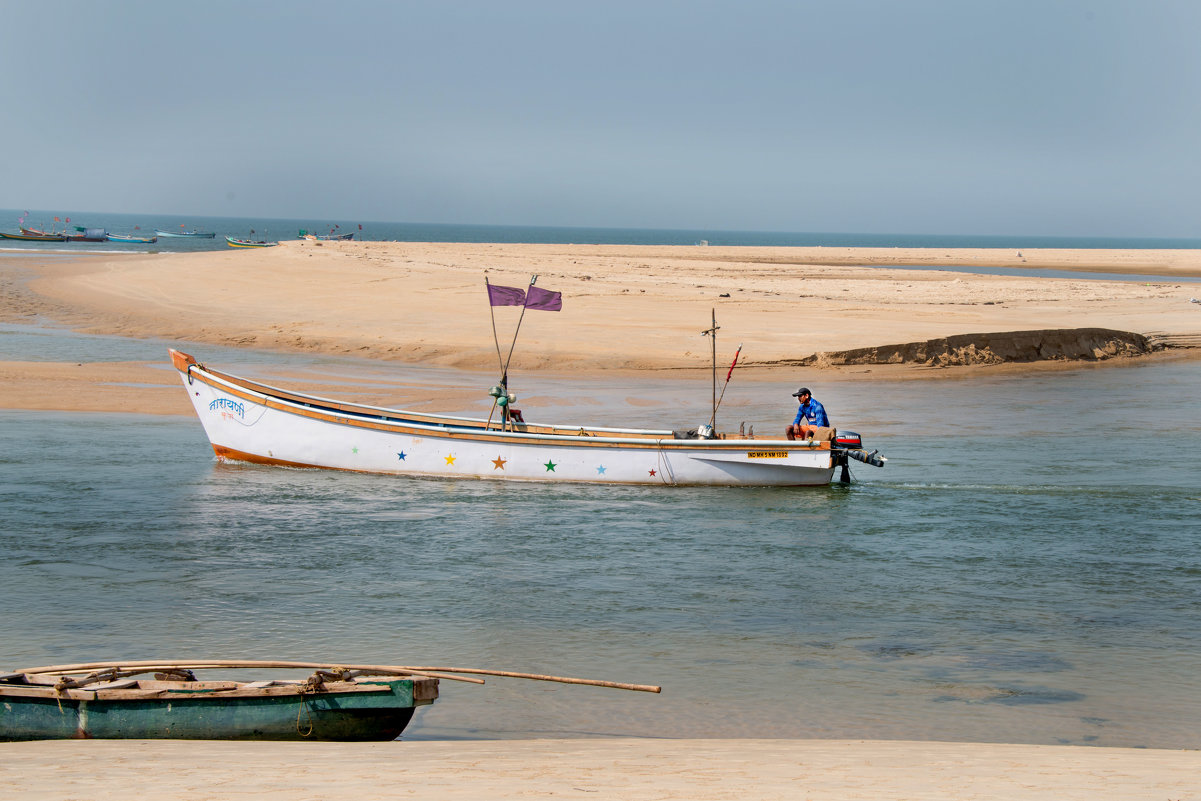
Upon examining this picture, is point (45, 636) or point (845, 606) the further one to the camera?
point (845, 606)

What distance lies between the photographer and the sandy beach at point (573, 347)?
6805 mm

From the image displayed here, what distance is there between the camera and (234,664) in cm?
862

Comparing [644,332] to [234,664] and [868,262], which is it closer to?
[234,664]

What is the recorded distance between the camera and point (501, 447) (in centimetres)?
1839

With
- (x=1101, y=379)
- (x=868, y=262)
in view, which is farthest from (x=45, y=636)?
(x=868, y=262)

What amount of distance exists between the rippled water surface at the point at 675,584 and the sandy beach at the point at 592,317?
8.86 m

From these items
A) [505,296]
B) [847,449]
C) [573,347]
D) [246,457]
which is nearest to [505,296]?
[505,296]

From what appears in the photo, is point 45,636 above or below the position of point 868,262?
below

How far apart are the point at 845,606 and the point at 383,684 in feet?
21.0

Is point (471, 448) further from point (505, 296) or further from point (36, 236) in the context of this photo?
point (36, 236)

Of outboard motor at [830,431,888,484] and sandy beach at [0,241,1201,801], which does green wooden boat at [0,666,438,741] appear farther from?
outboard motor at [830,431,888,484]

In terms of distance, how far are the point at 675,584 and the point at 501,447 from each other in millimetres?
5952

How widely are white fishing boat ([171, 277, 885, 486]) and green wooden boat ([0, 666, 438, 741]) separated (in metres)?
10.4

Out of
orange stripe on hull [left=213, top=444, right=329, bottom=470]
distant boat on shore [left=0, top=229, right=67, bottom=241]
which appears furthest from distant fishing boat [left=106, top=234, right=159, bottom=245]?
orange stripe on hull [left=213, top=444, right=329, bottom=470]
